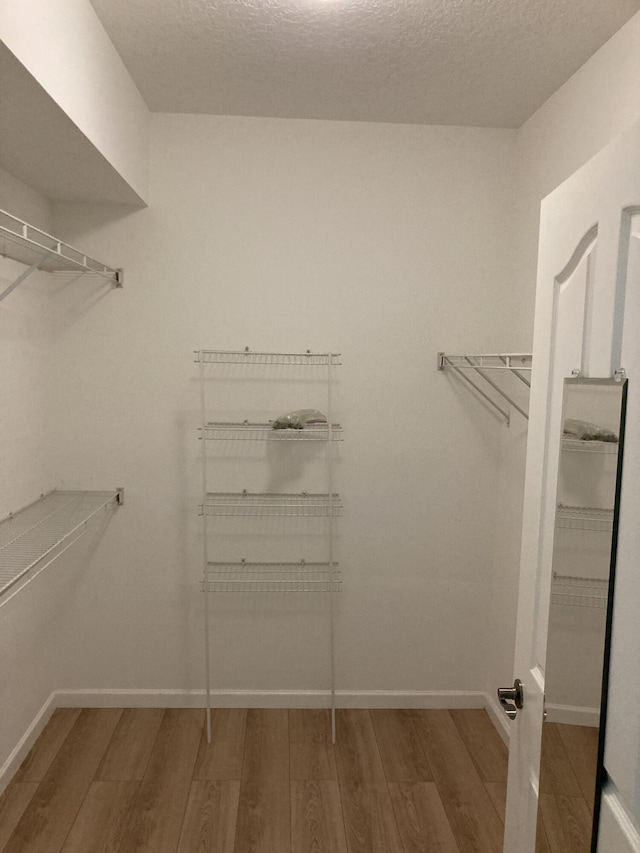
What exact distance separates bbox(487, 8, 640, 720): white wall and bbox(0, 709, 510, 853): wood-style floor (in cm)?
49

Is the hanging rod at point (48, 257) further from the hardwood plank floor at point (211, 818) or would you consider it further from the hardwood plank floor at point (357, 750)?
the hardwood plank floor at point (357, 750)

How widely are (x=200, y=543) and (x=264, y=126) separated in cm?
186

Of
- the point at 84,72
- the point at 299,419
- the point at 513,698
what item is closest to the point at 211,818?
the point at 513,698

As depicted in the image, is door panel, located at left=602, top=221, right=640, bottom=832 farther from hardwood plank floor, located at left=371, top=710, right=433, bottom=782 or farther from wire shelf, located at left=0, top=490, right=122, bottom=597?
hardwood plank floor, located at left=371, top=710, right=433, bottom=782

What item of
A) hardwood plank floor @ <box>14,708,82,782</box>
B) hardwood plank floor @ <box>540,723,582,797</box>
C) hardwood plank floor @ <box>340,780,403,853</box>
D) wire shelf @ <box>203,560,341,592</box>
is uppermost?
hardwood plank floor @ <box>540,723,582,797</box>

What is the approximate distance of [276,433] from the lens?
2836 millimetres

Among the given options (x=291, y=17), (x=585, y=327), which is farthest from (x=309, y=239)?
(x=585, y=327)

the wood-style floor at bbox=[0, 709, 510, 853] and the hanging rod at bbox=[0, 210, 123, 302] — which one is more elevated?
the hanging rod at bbox=[0, 210, 123, 302]

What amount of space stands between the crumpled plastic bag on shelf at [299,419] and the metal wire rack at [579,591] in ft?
5.41

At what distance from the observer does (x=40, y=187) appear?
99.7 inches

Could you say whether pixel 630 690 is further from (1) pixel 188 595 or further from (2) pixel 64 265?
(2) pixel 64 265

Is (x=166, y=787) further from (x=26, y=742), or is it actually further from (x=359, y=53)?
(x=359, y=53)

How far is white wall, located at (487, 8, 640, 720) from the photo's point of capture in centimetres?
197

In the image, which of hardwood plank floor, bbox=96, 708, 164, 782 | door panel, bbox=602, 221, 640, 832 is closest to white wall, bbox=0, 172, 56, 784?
hardwood plank floor, bbox=96, 708, 164, 782
